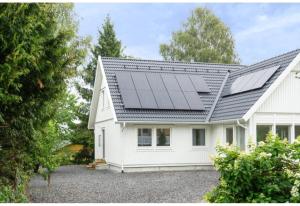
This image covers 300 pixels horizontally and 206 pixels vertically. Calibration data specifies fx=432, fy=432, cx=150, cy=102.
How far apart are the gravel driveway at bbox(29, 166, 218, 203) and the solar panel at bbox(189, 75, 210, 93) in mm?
6077

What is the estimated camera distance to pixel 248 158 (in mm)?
7500

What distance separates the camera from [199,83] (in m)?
25.7

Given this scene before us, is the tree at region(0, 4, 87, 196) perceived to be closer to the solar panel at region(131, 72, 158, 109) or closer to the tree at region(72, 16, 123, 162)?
the solar panel at region(131, 72, 158, 109)

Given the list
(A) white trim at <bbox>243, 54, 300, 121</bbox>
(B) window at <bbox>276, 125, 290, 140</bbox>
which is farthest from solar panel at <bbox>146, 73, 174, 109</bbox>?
(B) window at <bbox>276, 125, 290, 140</bbox>

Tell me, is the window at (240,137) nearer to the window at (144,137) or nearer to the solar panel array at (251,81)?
the solar panel array at (251,81)

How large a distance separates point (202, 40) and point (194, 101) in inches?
1125

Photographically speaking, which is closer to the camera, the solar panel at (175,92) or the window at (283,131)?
the window at (283,131)

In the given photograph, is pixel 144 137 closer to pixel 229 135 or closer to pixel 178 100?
pixel 178 100

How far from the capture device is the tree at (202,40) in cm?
5081

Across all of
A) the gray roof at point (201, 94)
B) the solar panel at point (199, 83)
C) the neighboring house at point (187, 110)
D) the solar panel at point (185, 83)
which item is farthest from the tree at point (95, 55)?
the solar panel at point (199, 83)

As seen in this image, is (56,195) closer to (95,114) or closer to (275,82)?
(275,82)

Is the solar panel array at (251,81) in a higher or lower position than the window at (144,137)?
higher

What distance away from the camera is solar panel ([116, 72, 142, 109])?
22.7 meters

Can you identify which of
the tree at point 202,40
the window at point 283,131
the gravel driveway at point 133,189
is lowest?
the gravel driveway at point 133,189
